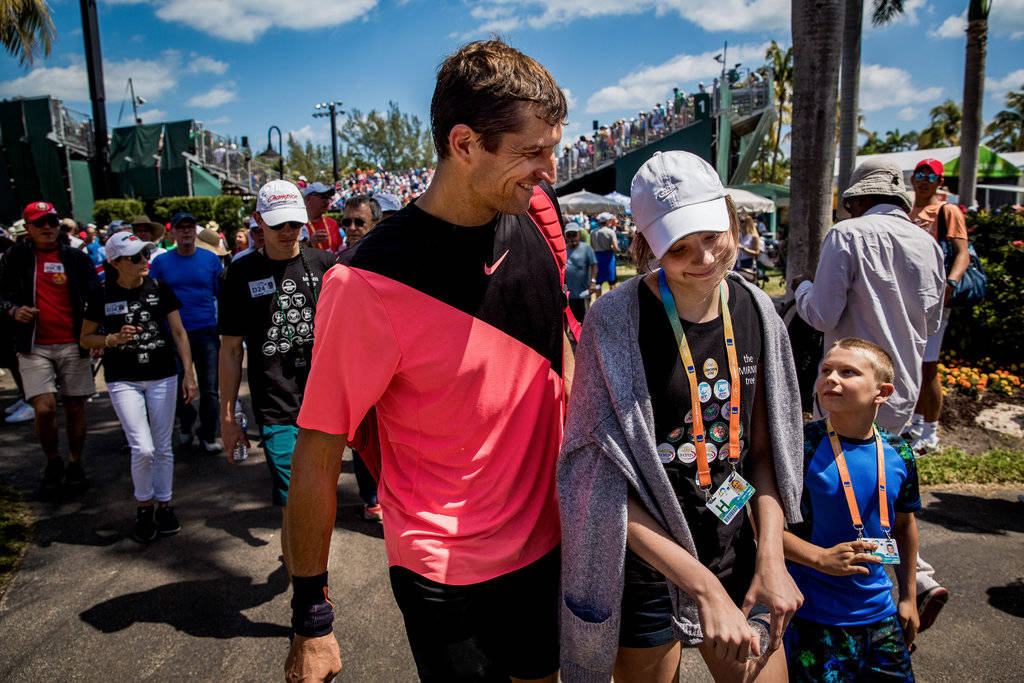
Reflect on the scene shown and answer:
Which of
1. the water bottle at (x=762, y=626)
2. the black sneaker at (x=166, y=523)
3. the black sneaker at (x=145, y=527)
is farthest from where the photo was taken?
the black sneaker at (x=166, y=523)

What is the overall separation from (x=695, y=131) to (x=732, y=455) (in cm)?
2489

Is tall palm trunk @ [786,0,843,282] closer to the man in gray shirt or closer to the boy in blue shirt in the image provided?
the man in gray shirt

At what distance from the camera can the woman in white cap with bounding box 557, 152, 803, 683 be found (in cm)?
163

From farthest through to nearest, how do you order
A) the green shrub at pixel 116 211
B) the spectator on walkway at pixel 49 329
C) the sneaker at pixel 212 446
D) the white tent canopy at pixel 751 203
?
the green shrub at pixel 116 211 < the white tent canopy at pixel 751 203 < the sneaker at pixel 212 446 < the spectator on walkway at pixel 49 329

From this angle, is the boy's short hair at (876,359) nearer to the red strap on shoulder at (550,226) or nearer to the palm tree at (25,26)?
the red strap on shoulder at (550,226)

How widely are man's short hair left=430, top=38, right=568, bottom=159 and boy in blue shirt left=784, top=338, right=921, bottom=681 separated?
1475 mm

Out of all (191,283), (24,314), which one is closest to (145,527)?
(24,314)

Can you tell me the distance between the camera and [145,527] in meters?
4.58

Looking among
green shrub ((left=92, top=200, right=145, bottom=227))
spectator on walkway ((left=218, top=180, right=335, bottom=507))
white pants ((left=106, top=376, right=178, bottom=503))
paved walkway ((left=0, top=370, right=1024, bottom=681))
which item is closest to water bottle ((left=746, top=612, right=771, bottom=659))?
paved walkway ((left=0, top=370, right=1024, bottom=681))

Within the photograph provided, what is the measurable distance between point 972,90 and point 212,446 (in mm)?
12788

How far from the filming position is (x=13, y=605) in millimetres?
3814

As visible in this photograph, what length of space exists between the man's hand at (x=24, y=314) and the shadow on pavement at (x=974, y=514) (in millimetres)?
7056

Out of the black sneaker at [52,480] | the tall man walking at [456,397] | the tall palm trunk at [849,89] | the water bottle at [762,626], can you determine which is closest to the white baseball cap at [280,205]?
the tall man walking at [456,397]

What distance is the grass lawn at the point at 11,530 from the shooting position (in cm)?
427
